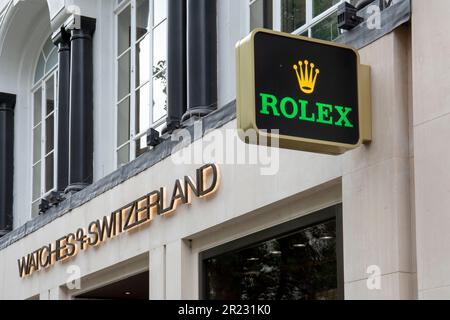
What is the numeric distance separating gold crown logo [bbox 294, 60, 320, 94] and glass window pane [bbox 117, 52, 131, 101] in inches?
299

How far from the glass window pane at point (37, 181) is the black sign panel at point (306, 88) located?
11211 millimetres

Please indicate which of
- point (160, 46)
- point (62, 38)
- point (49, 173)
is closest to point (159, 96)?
point (160, 46)

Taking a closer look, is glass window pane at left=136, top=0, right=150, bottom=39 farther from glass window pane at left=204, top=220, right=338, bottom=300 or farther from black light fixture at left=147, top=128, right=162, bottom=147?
glass window pane at left=204, top=220, right=338, bottom=300

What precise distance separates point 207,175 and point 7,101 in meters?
9.26

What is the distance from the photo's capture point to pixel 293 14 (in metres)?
13.5

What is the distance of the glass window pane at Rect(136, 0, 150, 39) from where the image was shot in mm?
17297

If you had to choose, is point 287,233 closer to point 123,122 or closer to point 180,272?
point 180,272

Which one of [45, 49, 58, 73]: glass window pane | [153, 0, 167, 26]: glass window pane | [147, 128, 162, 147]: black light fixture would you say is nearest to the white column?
[147, 128, 162, 147]: black light fixture

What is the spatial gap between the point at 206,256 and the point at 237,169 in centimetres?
147

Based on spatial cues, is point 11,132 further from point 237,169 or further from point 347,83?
point 347,83

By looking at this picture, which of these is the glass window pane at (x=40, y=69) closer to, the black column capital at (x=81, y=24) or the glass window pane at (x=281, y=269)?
the black column capital at (x=81, y=24)

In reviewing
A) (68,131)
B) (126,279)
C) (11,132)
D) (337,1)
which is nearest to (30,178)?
(11,132)

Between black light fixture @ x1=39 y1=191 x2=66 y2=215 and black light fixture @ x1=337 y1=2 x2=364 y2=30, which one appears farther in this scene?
black light fixture @ x1=39 y1=191 x2=66 y2=215
